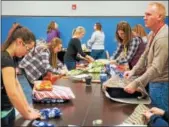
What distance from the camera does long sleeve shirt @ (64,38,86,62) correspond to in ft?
17.4

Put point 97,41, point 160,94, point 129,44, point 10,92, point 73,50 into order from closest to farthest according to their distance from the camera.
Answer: point 10,92
point 160,94
point 129,44
point 73,50
point 97,41

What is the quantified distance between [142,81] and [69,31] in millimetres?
6842

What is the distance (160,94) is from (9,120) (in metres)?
1.25

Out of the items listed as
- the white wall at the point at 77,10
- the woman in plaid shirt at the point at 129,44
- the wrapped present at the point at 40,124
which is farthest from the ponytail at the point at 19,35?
the white wall at the point at 77,10

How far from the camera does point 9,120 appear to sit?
1.73m

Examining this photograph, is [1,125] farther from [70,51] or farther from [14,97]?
[70,51]

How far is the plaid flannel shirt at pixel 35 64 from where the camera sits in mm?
3496

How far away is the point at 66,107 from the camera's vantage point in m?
2.13

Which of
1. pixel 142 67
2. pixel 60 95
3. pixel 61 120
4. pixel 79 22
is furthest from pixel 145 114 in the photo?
pixel 79 22

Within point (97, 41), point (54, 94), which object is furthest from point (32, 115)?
point (97, 41)

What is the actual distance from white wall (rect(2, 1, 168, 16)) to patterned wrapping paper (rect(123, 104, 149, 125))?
6998mm

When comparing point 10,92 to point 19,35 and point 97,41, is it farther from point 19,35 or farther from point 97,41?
point 97,41

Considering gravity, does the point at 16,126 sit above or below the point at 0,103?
below

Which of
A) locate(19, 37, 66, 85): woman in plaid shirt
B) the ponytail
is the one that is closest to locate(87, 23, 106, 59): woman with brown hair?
locate(19, 37, 66, 85): woman in plaid shirt
